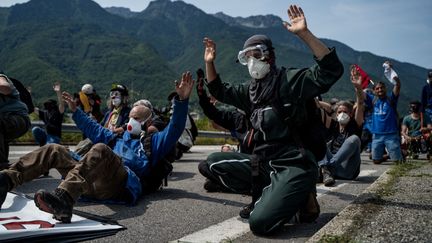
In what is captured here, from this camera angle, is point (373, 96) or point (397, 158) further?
point (373, 96)

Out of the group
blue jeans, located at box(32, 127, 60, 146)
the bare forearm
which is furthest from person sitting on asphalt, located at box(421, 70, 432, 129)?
blue jeans, located at box(32, 127, 60, 146)

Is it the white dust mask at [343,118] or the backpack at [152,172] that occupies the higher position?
the white dust mask at [343,118]

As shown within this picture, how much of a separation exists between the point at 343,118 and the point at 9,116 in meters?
5.09

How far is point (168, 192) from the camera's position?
18.5 ft

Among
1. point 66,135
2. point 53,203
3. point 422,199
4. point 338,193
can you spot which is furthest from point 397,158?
point 66,135

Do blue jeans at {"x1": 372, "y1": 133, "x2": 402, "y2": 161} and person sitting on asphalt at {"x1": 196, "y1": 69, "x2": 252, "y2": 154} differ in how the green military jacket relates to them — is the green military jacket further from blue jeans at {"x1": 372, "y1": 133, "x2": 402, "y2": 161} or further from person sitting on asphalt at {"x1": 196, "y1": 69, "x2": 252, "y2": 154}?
blue jeans at {"x1": 372, "y1": 133, "x2": 402, "y2": 161}

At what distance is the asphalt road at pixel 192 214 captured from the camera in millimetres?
3400

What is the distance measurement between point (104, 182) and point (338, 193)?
9.52ft

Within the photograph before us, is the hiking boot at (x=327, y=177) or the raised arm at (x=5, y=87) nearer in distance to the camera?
the raised arm at (x=5, y=87)

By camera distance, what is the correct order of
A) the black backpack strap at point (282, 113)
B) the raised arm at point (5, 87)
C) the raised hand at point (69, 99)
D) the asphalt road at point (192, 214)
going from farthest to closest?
the raised arm at point (5, 87) < the raised hand at point (69, 99) < the black backpack strap at point (282, 113) < the asphalt road at point (192, 214)

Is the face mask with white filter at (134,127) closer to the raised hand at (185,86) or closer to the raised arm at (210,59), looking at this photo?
the raised hand at (185,86)

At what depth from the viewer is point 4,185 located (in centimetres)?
369

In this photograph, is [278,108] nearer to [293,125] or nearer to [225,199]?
[293,125]

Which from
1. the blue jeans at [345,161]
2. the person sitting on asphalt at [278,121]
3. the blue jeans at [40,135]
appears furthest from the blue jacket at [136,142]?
the blue jeans at [40,135]
